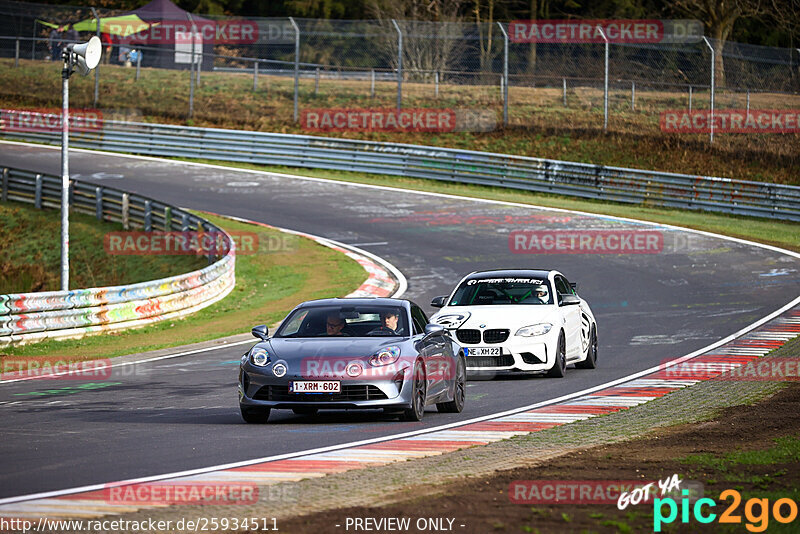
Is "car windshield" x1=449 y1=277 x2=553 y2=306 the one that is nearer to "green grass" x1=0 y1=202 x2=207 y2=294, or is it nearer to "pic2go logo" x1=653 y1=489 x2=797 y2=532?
"pic2go logo" x1=653 y1=489 x2=797 y2=532

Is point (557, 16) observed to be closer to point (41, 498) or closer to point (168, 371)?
point (168, 371)

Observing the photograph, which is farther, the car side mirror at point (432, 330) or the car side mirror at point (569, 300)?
the car side mirror at point (569, 300)

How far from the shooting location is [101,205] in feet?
114

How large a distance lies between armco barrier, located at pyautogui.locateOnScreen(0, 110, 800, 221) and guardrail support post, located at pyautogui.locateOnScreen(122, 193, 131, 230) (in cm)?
1010

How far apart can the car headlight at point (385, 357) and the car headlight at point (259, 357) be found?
1076mm

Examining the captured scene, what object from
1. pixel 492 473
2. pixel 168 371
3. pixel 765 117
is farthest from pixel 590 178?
pixel 492 473

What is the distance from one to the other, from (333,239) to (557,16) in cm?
4161

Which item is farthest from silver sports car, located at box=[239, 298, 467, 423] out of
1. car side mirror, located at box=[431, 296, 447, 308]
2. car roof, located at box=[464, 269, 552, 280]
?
car roof, located at box=[464, 269, 552, 280]

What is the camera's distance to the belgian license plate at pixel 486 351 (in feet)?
50.1

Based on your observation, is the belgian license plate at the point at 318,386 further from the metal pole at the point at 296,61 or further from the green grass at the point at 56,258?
the metal pole at the point at 296,61

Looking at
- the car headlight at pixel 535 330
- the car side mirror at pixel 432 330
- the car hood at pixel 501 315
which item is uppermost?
the car side mirror at pixel 432 330

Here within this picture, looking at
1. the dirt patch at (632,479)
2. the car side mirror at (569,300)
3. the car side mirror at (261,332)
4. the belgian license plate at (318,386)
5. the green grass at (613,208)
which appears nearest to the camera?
the dirt patch at (632,479)

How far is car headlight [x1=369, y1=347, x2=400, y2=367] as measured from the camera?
11367 mm

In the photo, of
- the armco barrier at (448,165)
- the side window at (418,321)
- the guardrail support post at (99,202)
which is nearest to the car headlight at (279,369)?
the side window at (418,321)
